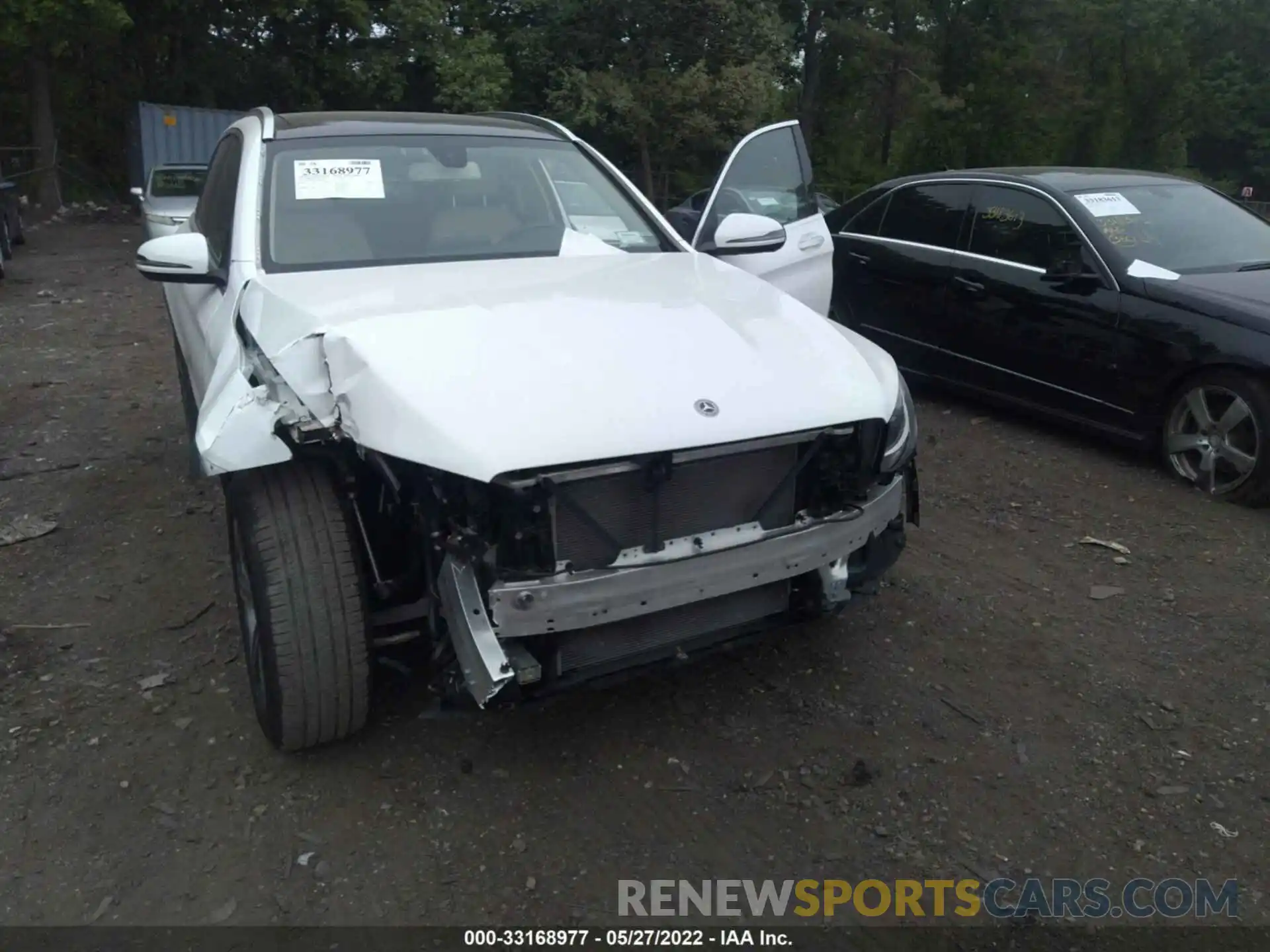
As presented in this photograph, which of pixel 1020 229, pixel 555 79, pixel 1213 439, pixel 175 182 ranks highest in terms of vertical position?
pixel 555 79

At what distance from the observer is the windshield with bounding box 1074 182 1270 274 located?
5.51 m

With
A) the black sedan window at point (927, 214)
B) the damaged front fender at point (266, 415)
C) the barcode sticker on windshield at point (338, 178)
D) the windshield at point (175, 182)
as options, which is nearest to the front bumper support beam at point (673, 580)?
the damaged front fender at point (266, 415)

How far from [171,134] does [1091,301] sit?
1932cm

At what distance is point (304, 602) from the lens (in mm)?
2791

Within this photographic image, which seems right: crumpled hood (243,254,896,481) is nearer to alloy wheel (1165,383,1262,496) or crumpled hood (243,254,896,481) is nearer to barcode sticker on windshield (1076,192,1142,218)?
alloy wheel (1165,383,1262,496)

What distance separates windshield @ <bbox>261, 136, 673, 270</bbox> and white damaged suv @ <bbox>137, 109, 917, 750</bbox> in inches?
0.8

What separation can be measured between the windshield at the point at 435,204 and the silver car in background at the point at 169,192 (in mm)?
8787

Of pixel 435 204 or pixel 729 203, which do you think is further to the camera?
pixel 729 203

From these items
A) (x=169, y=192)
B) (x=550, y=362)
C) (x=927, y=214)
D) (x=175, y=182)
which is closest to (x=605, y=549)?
(x=550, y=362)

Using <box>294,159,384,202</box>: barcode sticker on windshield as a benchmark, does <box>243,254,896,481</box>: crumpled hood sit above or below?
below

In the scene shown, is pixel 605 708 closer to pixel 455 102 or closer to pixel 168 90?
pixel 455 102

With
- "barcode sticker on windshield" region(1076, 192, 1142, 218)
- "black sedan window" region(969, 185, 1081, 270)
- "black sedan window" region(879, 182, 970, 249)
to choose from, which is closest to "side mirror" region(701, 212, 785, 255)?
"black sedan window" region(969, 185, 1081, 270)

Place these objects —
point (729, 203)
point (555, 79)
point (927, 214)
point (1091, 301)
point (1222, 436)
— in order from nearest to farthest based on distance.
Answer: point (1222, 436) < point (1091, 301) < point (729, 203) < point (927, 214) < point (555, 79)

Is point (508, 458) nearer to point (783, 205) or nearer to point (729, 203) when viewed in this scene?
point (729, 203)
